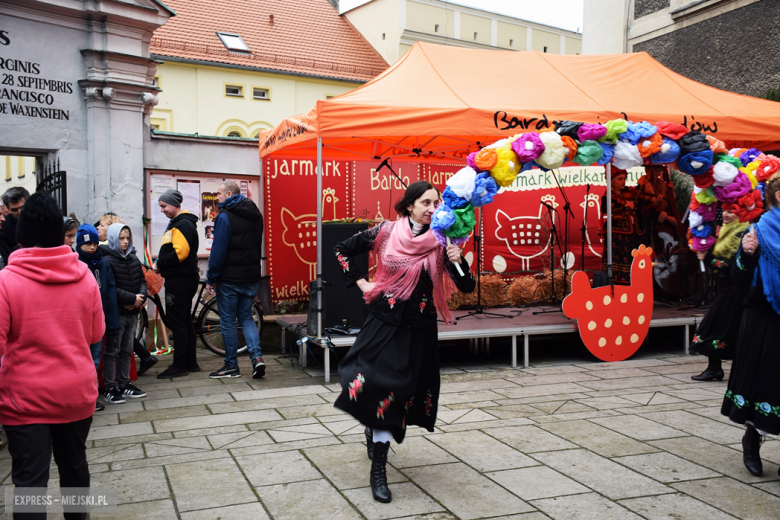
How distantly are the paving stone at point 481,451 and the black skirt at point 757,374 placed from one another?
1276 mm

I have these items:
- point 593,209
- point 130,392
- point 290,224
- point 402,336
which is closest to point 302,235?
point 290,224

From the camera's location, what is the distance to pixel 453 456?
168 inches

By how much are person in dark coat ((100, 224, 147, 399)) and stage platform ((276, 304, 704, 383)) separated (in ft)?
5.56

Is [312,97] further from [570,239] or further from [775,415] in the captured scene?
[775,415]

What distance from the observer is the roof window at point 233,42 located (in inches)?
1028

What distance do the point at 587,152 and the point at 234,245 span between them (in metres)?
3.46

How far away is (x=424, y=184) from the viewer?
12.5ft

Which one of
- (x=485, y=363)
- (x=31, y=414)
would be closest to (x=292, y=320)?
(x=485, y=363)

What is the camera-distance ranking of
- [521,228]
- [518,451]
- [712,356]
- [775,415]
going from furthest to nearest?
[521,228] < [712,356] < [518,451] < [775,415]

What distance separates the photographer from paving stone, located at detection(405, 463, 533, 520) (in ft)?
11.1

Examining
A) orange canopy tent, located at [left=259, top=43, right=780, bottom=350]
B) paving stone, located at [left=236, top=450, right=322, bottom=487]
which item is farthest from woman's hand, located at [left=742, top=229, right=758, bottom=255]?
orange canopy tent, located at [left=259, top=43, right=780, bottom=350]

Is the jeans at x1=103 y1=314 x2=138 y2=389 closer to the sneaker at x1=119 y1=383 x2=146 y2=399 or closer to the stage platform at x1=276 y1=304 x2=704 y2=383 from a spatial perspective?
the sneaker at x1=119 y1=383 x2=146 y2=399

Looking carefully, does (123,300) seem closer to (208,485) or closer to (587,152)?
(208,485)

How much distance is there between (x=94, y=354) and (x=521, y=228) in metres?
6.90
